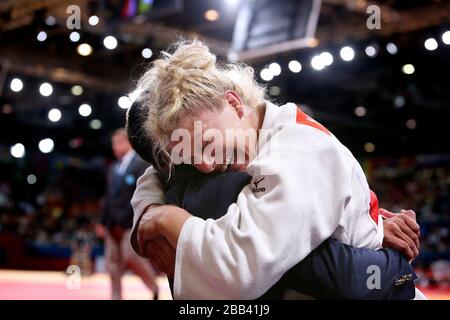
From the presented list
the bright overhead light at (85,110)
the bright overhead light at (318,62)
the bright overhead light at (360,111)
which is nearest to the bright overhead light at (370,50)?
the bright overhead light at (318,62)

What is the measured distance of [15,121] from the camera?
11.0 meters

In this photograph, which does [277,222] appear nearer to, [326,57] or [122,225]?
[122,225]

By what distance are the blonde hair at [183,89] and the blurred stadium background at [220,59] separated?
3559 mm

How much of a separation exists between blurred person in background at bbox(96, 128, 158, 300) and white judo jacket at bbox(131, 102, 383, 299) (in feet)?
10.6

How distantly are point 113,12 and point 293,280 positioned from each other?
4.44m

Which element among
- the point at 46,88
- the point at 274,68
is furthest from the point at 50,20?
the point at 274,68

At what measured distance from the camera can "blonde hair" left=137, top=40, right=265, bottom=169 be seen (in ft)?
3.33

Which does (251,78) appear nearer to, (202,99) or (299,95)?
(202,99)

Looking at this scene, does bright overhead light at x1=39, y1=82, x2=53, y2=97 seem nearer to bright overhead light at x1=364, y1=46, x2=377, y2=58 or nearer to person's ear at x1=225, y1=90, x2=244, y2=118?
bright overhead light at x1=364, y1=46, x2=377, y2=58

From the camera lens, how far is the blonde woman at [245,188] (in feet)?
2.82

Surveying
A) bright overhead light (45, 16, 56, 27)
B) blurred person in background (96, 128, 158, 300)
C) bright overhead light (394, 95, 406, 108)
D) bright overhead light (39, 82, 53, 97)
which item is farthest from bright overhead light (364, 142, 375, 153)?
blurred person in background (96, 128, 158, 300)

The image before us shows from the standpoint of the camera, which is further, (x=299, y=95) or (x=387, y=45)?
(x=299, y=95)

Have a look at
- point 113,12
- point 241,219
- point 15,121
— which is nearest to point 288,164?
point 241,219

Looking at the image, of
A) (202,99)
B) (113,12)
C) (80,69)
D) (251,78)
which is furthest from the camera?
(80,69)
